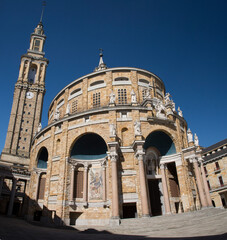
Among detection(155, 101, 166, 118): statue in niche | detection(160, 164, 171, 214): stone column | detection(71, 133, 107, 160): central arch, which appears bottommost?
detection(160, 164, 171, 214): stone column

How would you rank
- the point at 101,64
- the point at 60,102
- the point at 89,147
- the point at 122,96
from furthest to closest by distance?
the point at 101,64 < the point at 60,102 < the point at 122,96 < the point at 89,147

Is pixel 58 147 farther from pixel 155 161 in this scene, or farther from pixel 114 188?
pixel 155 161

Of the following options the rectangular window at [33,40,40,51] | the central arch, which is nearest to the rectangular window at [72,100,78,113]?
the central arch

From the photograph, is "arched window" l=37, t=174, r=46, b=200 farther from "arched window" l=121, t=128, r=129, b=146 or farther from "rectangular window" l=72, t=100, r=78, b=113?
"arched window" l=121, t=128, r=129, b=146

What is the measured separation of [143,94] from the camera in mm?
28641

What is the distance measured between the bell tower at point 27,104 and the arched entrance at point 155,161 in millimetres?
30966

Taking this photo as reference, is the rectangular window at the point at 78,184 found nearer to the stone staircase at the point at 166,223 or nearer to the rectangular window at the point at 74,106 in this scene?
the stone staircase at the point at 166,223

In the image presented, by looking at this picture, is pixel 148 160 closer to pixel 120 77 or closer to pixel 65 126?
pixel 65 126

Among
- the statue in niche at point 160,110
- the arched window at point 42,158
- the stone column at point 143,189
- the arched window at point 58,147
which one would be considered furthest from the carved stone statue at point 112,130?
the arched window at point 42,158

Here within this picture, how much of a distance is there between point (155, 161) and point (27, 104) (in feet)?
134

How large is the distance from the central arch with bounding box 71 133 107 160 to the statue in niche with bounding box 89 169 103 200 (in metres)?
1.89

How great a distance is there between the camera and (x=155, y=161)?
24000 millimetres

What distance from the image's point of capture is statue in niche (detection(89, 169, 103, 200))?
2164cm

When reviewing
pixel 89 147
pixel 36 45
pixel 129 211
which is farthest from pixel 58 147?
pixel 36 45
